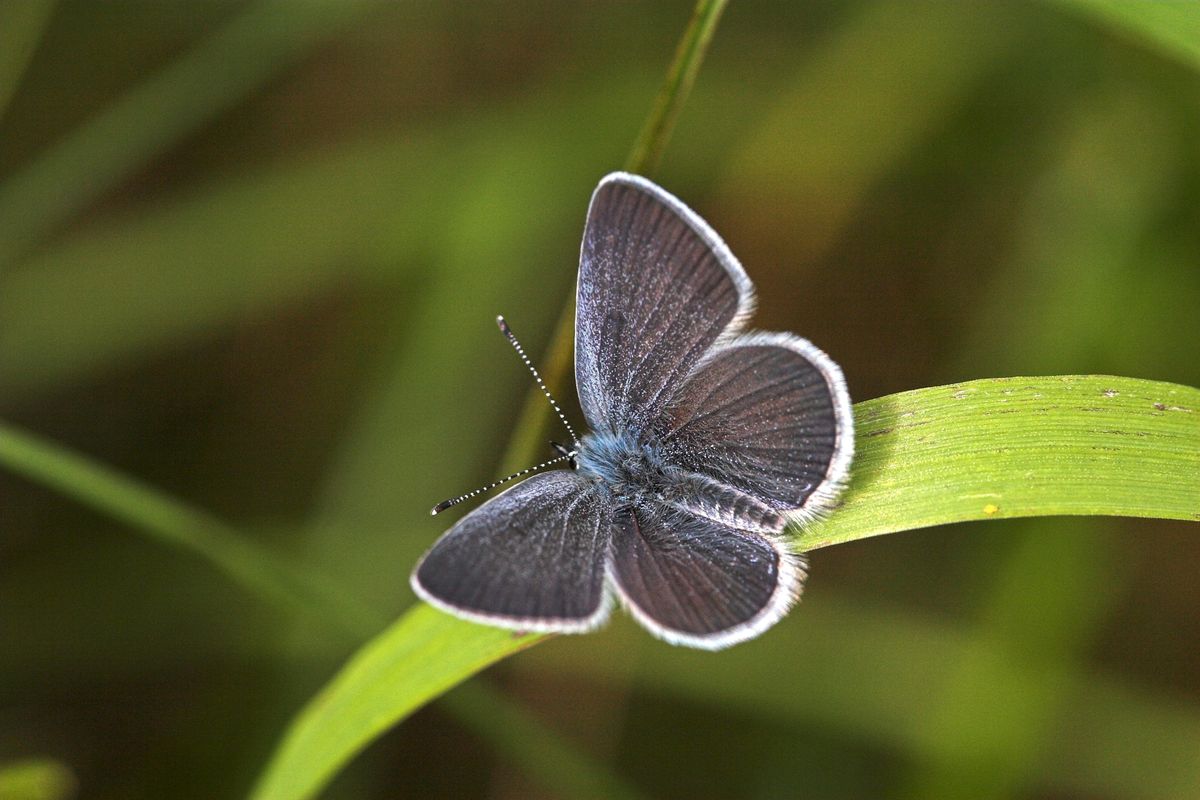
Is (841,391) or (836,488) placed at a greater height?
(841,391)

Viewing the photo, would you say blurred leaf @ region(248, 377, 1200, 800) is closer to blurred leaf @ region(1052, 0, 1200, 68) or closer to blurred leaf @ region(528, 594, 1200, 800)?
blurred leaf @ region(1052, 0, 1200, 68)

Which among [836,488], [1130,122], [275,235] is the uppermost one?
[275,235]

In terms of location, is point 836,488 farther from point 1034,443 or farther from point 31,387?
point 31,387

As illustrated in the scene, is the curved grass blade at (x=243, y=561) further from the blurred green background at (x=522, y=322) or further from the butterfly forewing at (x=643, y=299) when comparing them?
the butterfly forewing at (x=643, y=299)

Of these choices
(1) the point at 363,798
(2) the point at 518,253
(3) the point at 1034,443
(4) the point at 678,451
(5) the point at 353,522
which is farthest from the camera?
(2) the point at 518,253

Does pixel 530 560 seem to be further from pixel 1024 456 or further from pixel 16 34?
pixel 16 34

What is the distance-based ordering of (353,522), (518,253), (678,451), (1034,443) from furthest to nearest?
(518,253)
(353,522)
(678,451)
(1034,443)

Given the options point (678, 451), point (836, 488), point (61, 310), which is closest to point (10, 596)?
point (61, 310)
